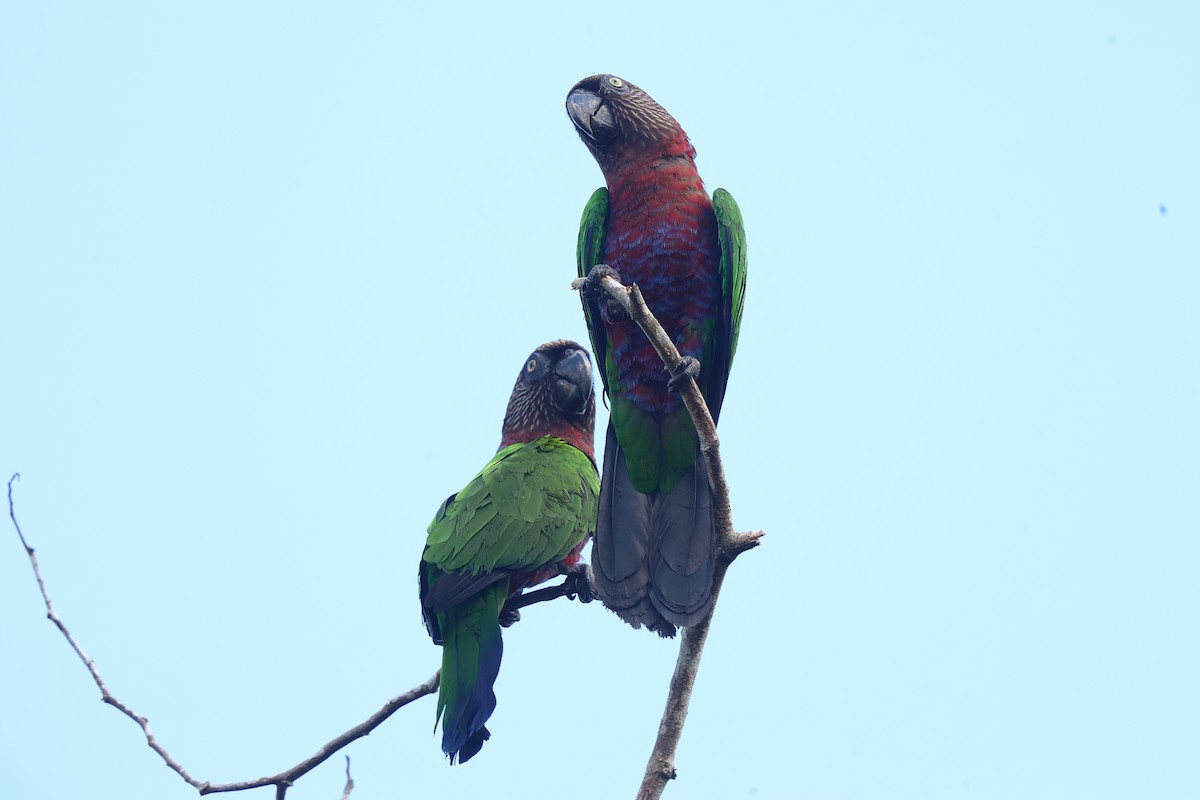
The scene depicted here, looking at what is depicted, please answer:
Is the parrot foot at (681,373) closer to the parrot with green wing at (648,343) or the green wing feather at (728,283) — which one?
the parrot with green wing at (648,343)

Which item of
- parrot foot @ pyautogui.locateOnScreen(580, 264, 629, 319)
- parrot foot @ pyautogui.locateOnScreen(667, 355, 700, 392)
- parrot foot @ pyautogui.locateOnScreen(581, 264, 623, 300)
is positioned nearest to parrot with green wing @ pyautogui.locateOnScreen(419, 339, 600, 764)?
parrot foot @ pyautogui.locateOnScreen(580, 264, 629, 319)

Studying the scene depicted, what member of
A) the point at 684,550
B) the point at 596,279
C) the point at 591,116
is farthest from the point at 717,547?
the point at 591,116

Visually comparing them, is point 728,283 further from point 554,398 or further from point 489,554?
point 554,398

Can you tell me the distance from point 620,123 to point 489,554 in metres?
2.31

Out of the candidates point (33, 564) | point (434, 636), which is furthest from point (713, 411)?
point (33, 564)

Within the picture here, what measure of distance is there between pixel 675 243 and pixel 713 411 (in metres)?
0.85

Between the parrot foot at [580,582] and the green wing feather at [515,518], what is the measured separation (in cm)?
14

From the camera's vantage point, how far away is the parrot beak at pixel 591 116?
5.66 m

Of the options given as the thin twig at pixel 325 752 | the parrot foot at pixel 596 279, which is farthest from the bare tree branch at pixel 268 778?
the parrot foot at pixel 596 279

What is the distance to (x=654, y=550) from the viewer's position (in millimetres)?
4457

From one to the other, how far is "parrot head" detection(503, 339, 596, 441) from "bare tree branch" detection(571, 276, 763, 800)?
2683 millimetres

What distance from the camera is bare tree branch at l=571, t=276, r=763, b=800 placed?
332 cm

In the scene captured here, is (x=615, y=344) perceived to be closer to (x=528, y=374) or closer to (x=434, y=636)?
(x=434, y=636)

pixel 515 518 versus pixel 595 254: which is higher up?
pixel 595 254
